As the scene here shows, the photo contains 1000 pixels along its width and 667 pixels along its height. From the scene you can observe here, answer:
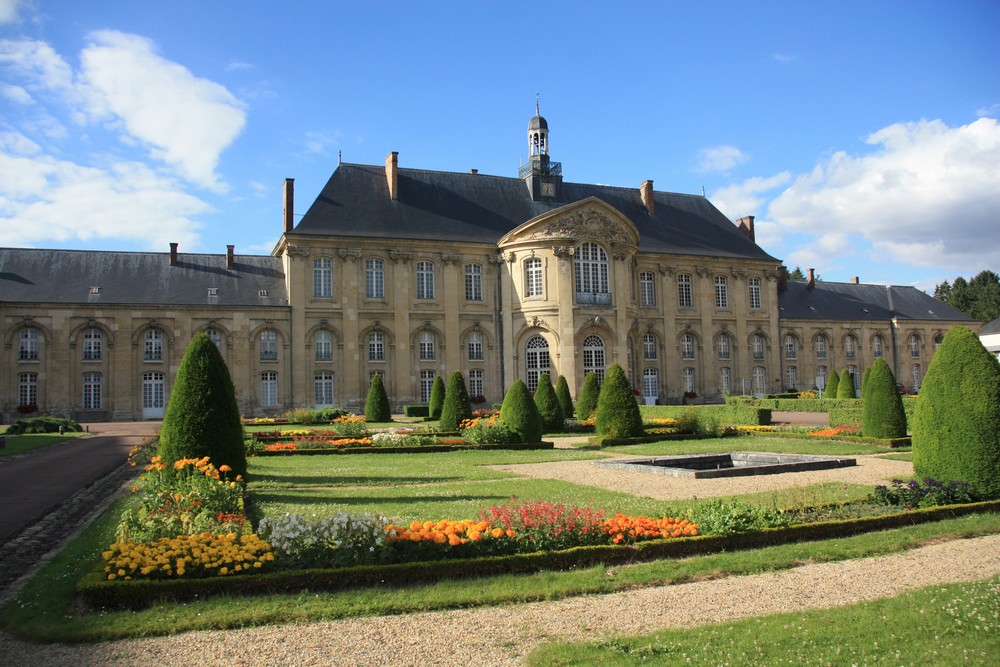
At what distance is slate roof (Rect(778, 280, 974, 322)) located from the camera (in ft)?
151

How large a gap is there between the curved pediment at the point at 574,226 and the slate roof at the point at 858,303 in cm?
1413

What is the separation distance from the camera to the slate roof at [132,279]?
32375 millimetres

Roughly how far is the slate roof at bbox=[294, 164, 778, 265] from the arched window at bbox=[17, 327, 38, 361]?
1110cm

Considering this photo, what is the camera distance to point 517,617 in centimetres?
573

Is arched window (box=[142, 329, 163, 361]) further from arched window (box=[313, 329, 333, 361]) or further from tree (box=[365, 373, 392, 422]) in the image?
tree (box=[365, 373, 392, 422])

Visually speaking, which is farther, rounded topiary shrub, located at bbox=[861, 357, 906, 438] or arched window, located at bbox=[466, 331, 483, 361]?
arched window, located at bbox=[466, 331, 483, 361]

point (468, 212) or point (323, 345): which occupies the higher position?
point (468, 212)

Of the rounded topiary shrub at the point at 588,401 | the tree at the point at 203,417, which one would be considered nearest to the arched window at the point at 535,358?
the rounded topiary shrub at the point at 588,401

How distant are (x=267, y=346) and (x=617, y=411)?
19269 millimetres

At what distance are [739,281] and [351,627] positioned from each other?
38.9m

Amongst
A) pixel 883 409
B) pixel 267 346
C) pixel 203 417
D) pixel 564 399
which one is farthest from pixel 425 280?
pixel 203 417

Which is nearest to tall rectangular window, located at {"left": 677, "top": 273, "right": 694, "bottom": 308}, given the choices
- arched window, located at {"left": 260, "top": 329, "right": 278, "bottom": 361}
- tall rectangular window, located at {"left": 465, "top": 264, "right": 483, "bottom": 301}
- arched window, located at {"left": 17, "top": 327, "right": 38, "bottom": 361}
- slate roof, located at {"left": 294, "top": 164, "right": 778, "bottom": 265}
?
slate roof, located at {"left": 294, "top": 164, "right": 778, "bottom": 265}

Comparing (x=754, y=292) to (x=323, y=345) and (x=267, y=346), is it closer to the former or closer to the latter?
(x=323, y=345)

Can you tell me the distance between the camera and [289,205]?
1390 inches
